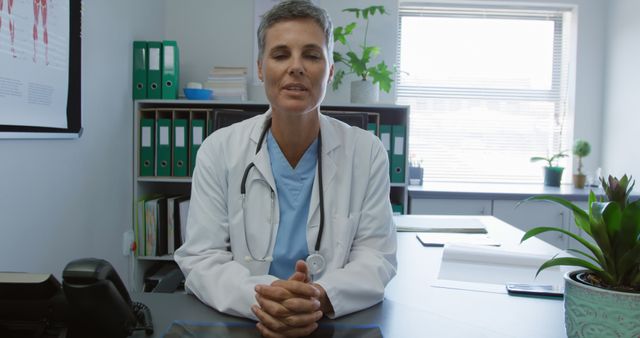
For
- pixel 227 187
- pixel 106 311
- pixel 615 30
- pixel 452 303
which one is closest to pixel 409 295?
pixel 452 303

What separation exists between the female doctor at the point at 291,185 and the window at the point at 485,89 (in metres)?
2.46

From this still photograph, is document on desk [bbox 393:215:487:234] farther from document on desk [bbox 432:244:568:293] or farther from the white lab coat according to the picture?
the white lab coat

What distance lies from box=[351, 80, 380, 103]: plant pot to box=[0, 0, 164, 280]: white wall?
134 centimetres

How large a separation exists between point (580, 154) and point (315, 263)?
2.92 m

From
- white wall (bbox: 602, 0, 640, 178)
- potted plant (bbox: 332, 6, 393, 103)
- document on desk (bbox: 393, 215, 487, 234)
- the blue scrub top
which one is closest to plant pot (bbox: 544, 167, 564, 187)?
white wall (bbox: 602, 0, 640, 178)

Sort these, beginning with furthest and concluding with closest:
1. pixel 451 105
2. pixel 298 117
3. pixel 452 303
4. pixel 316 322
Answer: pixel 451 105, pixel 298 117, pixel 452 303, pixel 316 322

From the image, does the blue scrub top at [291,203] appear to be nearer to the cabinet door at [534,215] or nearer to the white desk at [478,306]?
the white desk at [478,306]

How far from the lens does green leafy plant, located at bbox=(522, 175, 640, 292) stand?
2.41 ft

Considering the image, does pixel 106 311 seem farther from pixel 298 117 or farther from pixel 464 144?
pixel 464 144

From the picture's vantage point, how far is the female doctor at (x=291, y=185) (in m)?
1.23

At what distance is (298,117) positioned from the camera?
135 cm

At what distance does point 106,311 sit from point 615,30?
12.7 feet

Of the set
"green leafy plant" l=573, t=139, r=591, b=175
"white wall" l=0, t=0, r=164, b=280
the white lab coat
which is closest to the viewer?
the white lab coat

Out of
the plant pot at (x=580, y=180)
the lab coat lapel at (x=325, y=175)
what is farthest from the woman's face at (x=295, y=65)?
the plant pot at (x=580, y=180)
